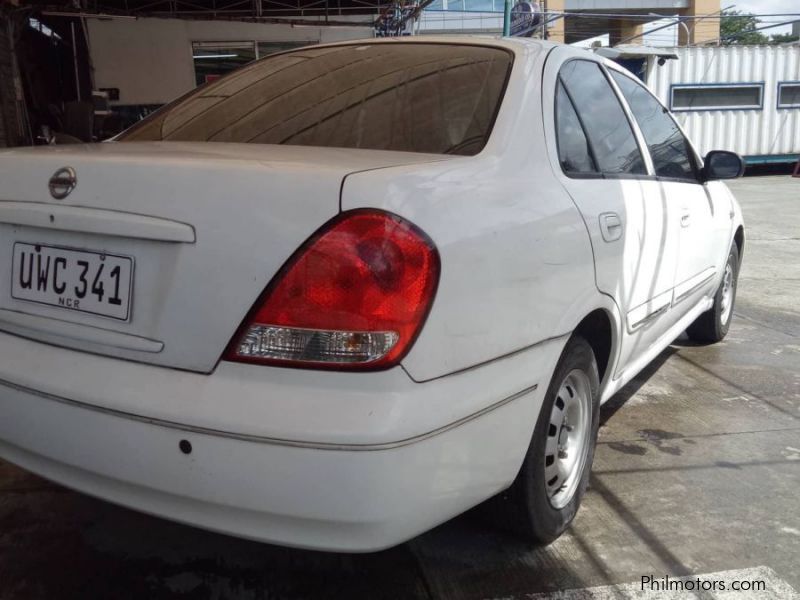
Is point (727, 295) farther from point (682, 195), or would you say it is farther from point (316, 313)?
point (316, 313)

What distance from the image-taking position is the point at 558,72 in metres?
2.61

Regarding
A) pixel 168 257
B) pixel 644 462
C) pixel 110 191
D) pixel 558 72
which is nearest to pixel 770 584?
pixel 644 462

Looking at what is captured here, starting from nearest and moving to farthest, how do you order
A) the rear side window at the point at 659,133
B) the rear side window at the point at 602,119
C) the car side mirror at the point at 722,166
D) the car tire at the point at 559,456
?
the car tire at the point at 559,456 < the rear side window at the point at 602,119 < the rear side window at the point at 659,133 < the car side mirror at the point at 722,166

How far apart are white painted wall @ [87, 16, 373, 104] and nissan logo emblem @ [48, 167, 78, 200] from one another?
13.5 meters

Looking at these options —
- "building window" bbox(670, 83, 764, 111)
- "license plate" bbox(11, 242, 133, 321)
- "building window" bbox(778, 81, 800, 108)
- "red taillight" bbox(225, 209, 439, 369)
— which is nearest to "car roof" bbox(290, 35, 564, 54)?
"red taillight" bbox(225, 209, 439, 369)

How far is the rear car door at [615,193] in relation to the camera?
8.10 ft

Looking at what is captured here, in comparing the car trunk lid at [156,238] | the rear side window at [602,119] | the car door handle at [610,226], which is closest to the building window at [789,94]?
the rear side window at [602,119]

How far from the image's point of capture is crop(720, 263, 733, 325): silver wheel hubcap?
15.9 feet

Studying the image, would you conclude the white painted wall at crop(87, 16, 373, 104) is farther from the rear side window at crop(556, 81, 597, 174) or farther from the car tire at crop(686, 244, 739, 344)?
the rear side window at crop(556, 81, 597, 174)

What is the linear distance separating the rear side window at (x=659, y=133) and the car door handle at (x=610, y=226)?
82cm

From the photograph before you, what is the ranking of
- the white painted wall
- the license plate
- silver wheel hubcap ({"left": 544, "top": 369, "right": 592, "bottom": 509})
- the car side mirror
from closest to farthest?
the license plate < silver wheel hubcap ({"left": 544, "top": 369, "right": 592, "bottom": 509}) < the car side mirror < the white painted wall

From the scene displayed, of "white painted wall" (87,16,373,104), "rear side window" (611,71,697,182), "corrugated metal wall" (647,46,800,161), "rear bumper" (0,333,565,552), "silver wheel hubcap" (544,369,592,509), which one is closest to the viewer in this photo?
"rear bumper" (0,333,565,552)

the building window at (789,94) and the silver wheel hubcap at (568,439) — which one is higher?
the building window at (789,94)
